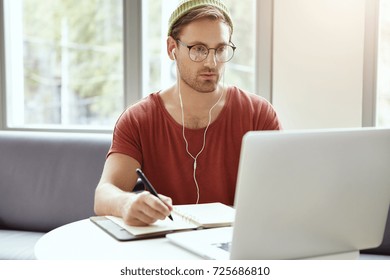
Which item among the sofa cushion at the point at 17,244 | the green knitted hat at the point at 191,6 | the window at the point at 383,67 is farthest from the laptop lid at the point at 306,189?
the window at the point at 383,67

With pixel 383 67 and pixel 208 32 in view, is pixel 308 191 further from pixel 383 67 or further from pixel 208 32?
pixel 383 67

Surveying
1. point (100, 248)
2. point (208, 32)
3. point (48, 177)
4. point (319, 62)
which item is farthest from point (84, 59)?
point (100, 248)

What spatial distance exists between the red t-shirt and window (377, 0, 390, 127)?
1.04 m

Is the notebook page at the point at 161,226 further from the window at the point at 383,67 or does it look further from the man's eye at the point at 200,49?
the window at the point at 383,67

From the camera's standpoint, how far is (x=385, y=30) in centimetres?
274

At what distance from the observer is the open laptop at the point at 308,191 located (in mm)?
956

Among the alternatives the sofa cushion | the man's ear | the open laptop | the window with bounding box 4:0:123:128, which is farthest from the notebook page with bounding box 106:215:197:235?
the window with bounding box 4:0:123:128

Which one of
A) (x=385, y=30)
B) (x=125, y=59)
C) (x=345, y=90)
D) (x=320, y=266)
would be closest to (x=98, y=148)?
(x=125, y=59)

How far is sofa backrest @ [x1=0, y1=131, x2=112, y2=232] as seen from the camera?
2779 mm

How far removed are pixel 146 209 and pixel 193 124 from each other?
686mm

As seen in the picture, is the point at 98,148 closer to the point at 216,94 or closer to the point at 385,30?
the point at 216,94

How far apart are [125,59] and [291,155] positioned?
2.30 metres

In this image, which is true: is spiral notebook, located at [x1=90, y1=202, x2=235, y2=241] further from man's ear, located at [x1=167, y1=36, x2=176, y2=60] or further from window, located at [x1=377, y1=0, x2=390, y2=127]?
window, located at [x1=377, y1=0, x2=390, y2=127]

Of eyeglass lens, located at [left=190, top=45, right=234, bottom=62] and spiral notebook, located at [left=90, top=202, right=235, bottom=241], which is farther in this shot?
eyeglass lens, located at [left=190, top=45, right=234, bottom=62]
